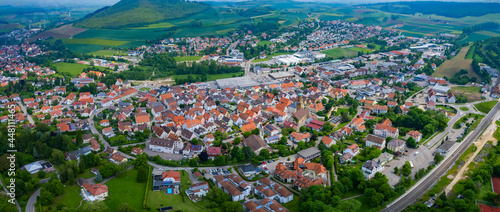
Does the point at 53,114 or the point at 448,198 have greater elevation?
the point at 53,114

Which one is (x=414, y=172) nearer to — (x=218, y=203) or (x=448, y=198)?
(x=448, y=198)

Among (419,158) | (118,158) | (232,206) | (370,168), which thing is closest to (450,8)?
(419,158)

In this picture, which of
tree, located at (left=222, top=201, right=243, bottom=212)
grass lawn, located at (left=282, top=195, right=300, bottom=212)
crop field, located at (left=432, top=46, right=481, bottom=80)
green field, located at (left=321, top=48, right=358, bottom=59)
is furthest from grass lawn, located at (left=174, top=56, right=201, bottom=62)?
tree, located at (left=222, top=201, right=243, bottom=212)

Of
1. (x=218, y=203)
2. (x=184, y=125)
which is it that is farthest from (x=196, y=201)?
(x=184, y=125)

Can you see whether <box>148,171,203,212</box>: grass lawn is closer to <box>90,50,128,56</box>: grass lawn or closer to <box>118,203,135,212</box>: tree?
<box>118,203,135,212</box>: tree

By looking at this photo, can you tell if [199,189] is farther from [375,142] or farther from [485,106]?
[485,106]

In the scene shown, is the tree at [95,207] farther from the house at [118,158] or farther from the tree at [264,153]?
the tree at [264,153]
